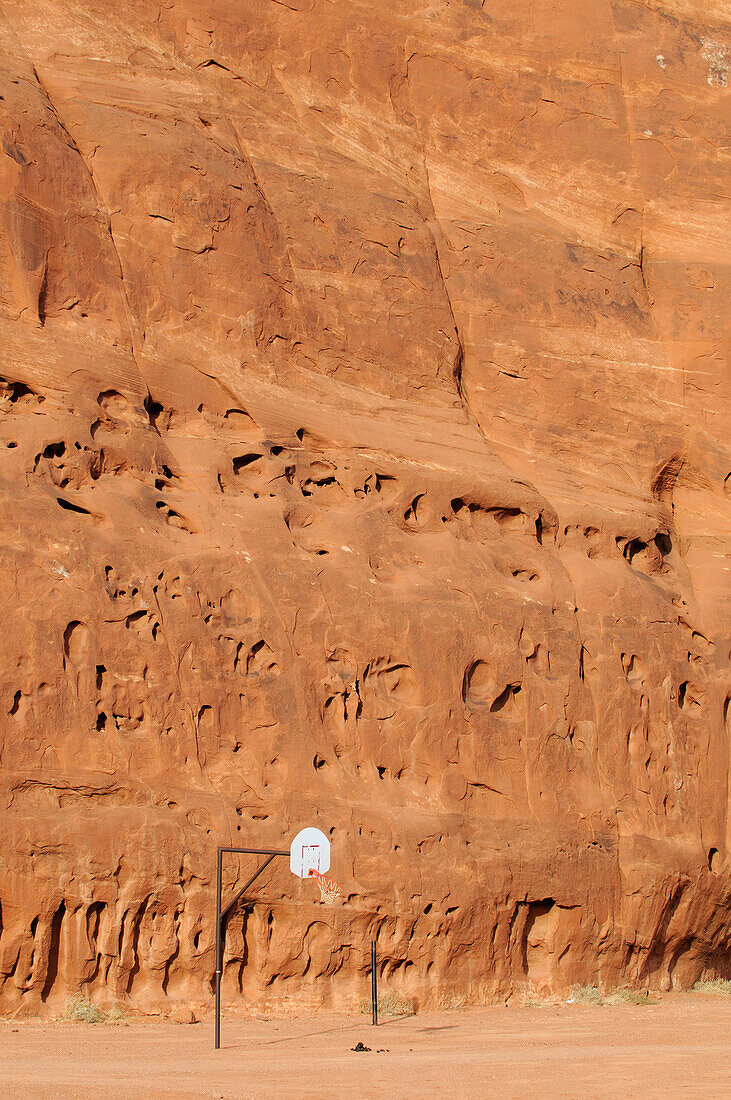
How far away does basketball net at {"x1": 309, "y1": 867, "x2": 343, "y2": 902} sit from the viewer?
14866 millimetres

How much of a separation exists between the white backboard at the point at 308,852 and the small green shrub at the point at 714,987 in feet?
23.9

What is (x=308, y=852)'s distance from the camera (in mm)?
13711

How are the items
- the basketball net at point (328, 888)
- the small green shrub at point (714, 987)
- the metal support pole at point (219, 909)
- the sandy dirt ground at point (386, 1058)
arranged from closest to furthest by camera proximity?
1. the sandy dirt ground at point (386, 1058)
2. the metal support pole at point (219, 909)
3. the basketball net at point (328, 888)
4. the small green shrub at point (714, 987)

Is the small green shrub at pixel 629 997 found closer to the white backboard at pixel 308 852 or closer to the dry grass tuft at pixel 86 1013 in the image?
the white backboard at pixel 308 852

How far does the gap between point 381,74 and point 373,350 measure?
576 centimetres

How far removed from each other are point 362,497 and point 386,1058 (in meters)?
8.10

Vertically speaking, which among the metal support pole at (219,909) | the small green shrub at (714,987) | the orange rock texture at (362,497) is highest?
the orange rock texture at (362,497)

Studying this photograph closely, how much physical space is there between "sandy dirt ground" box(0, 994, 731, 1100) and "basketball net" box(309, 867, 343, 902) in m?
1.38

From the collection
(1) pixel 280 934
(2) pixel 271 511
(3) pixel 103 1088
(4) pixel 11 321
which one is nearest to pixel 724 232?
(2) pixel 271 511

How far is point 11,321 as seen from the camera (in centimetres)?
1609

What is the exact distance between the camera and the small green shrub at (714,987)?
1791 cm

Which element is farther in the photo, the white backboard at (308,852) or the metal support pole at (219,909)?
the white backboard at (308,852)

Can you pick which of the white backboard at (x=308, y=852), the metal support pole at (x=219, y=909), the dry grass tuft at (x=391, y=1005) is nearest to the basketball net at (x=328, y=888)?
the metal support pole at (x=219, y=909)

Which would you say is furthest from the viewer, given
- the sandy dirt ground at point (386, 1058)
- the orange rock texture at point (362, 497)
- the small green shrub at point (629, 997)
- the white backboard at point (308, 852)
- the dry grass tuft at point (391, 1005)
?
the small green shrub at point (629, 997)
